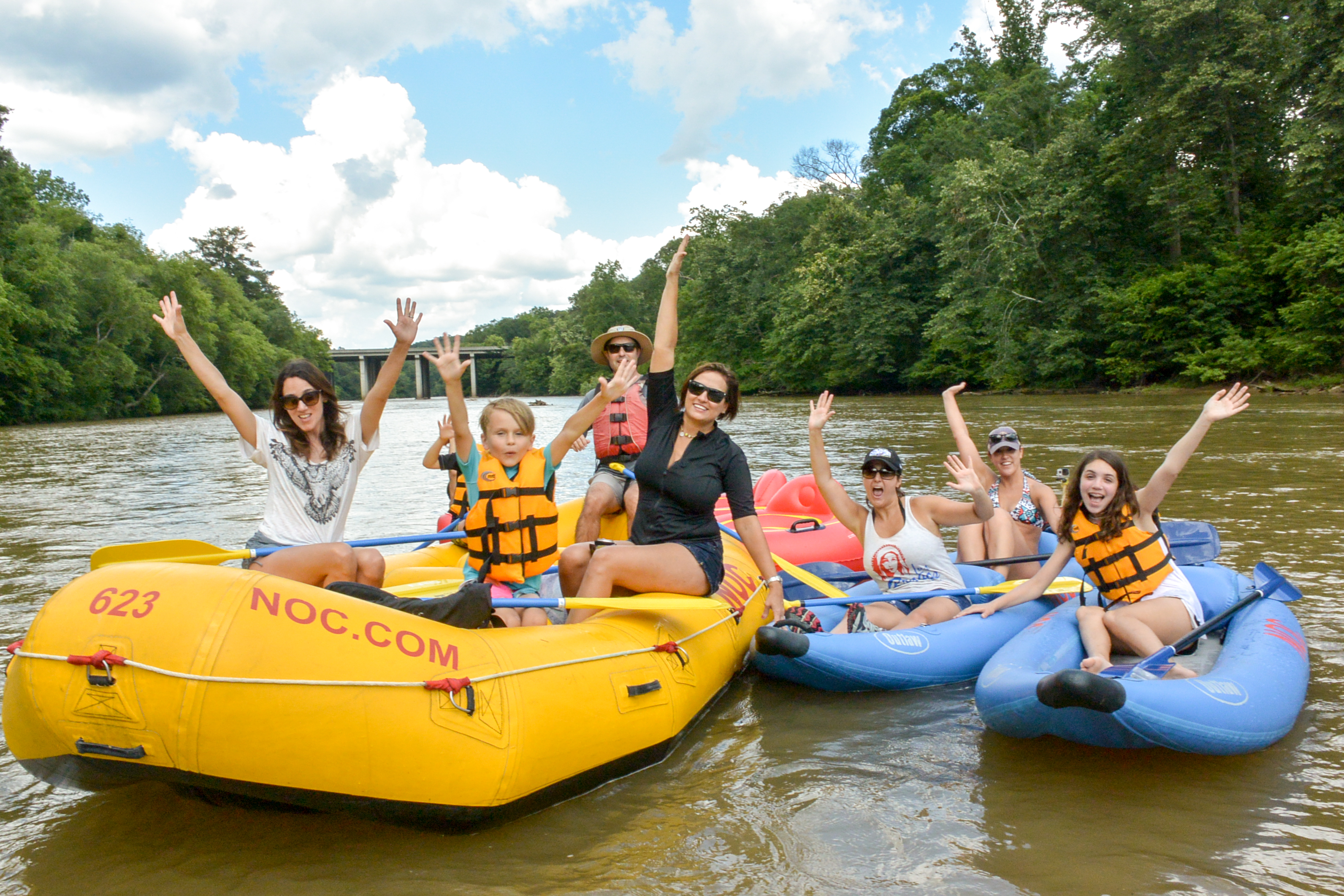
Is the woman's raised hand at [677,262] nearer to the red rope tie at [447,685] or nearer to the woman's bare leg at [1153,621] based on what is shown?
the red rope tie at [447,685]

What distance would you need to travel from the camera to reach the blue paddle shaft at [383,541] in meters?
3.26

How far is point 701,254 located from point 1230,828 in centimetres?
4546

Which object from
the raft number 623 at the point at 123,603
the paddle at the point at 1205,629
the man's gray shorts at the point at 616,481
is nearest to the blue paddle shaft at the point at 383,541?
the raft number 623 at the point at 123,603

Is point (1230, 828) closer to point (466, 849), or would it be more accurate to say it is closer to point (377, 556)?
point (466, 849)

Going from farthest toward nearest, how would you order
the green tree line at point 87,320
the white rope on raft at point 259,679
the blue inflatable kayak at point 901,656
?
1. the green tree line at point 87,320
2. the blue inflatable kayak at point 901,656
3. the white rope on raft at point 259,679

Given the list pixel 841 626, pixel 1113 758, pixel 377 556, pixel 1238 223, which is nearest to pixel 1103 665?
pixel 1113 758

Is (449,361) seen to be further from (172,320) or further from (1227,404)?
(1227,404)

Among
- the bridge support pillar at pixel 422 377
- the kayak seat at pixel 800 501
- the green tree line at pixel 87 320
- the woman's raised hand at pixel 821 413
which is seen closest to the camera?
the woman's raised hand at pixel 821 413

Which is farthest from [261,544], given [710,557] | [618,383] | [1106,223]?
[1106,223]

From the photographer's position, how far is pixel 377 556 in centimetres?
337

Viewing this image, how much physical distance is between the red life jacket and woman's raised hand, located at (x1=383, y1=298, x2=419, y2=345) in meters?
1.67

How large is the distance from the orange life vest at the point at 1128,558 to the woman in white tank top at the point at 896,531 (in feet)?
1.50

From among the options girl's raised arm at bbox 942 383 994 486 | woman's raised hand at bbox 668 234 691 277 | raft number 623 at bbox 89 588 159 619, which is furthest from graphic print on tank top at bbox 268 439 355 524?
girl's raised arm at bbox 942 383 994 486

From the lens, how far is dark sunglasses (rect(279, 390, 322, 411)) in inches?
131
